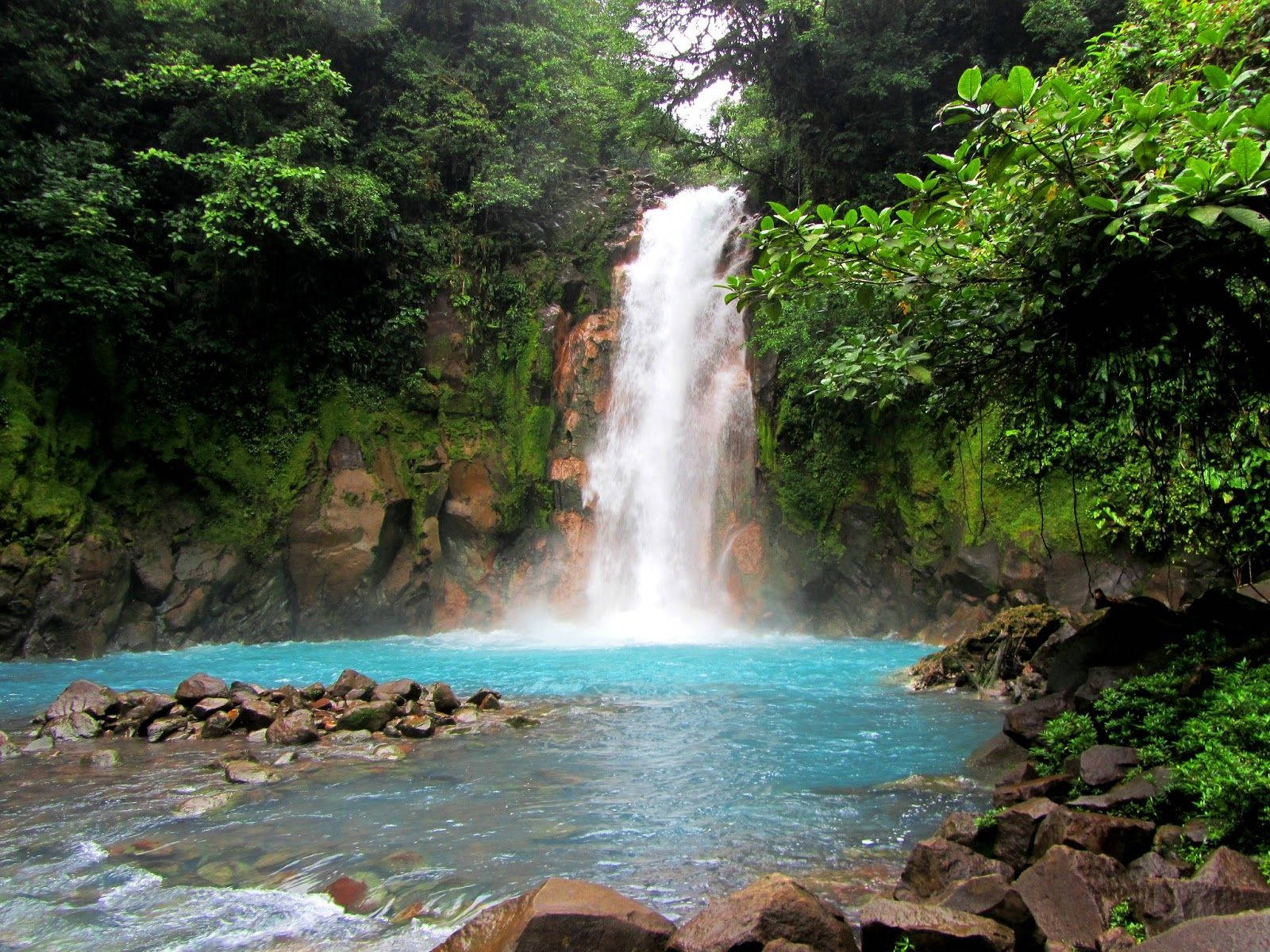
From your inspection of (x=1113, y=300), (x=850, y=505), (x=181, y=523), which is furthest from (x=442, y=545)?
(x=1113, y=300)

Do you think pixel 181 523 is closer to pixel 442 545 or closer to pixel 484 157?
pixel 442 545

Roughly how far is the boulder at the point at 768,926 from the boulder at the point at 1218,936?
1.09m

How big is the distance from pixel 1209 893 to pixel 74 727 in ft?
29.8

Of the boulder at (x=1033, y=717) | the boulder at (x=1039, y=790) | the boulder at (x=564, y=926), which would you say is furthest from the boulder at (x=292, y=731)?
the boulder at (x=1033, y=717)

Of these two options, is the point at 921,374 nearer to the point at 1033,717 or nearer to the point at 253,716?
the point at 1033,717

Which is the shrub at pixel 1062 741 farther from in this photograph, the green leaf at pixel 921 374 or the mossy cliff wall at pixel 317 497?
the mossy cliff wall at pixel 317 497

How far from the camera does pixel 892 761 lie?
647 centimetres

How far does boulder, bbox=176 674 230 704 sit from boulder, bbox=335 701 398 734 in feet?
5.30

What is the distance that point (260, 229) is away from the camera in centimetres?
1495

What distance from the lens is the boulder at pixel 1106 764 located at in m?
4.35

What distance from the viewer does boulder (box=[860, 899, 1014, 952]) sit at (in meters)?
2.97

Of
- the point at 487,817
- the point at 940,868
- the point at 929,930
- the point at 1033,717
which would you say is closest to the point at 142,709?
the point at 487,817

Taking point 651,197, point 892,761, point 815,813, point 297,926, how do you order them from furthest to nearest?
point 651,197 < point 892,761 < point 815,813 < point 297,926

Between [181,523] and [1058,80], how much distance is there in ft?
52.9
